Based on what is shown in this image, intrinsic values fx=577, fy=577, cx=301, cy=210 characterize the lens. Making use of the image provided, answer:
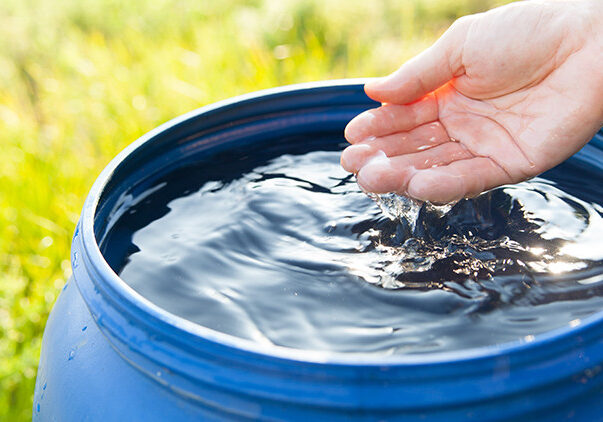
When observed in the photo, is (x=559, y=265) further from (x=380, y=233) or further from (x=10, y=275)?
(x=10, y=275)

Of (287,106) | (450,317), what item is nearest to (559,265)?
(450,317)

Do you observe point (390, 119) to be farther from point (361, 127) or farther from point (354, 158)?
point (354, 158)

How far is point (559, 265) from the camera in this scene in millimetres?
1294

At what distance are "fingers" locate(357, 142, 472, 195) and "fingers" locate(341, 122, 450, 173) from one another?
0.02 meters

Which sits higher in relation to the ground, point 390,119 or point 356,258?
point 390,119

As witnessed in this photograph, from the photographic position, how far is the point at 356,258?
138 centimetres

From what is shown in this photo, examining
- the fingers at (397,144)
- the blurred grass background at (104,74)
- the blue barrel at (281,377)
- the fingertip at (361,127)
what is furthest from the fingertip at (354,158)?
the blurred grass background at (104,74)

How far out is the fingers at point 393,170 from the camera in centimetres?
142

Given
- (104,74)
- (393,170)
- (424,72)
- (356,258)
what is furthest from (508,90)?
(104,74)

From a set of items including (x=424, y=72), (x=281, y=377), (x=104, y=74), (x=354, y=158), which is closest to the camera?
(x=281, y=377)

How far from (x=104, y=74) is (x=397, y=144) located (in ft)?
8.24

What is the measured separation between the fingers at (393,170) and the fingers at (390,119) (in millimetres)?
103

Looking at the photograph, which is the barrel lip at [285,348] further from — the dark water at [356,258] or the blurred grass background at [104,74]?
the blurred grass background at [104,74]

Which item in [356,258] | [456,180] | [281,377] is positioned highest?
[281,377]
